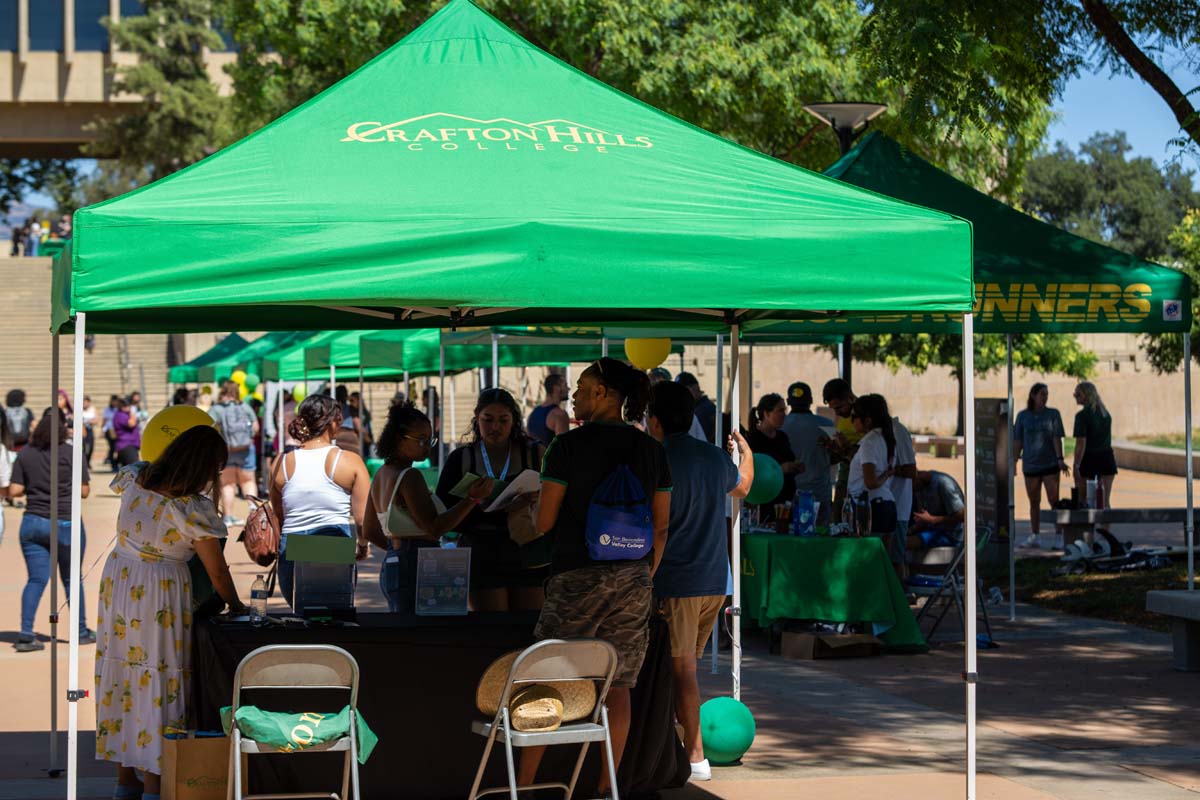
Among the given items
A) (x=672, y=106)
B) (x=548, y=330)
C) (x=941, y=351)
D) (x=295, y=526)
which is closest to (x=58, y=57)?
(x=941, y=351)

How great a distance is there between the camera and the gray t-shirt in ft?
41.4

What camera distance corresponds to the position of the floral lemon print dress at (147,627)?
6.25m

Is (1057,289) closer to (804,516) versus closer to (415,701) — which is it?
(804,516)

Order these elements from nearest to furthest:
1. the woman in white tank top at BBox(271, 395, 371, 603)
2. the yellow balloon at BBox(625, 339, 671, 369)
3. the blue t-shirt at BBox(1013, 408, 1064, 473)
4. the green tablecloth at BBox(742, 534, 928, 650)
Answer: the woman in white tank top at BBox(271, 395, 371, 603)
the green tablecloth at BBox(742, 534, 928, 650)
the yellow balloon at BBox(625, 339, 671, 369)
the blue t-shirt at BBox(1013, 408, 1064, 473)

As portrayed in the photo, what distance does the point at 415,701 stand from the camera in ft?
21.0

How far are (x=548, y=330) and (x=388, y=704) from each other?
751cm

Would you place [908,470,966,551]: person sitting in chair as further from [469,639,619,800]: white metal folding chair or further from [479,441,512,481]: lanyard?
[469,639,619,800]: white metal folding chair

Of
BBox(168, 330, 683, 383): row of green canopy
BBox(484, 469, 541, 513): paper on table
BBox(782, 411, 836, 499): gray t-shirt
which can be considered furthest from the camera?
BBox(168, 330, 683, 383): row of green canopy

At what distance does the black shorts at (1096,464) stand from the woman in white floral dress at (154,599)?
1494cm

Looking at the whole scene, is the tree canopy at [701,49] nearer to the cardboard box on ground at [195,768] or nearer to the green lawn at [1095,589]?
the green lawn at [1095,589]

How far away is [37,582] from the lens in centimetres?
1108

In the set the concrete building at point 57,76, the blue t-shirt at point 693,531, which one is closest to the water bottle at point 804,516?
the blue t-shirt at point 693,531

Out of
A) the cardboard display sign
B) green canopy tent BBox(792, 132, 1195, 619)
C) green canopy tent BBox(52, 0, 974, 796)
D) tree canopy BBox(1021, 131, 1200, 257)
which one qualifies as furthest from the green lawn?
tree canopy BBox(1021, 131, 1200, 257)

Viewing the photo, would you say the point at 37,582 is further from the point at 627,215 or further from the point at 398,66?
the point at 627,215
